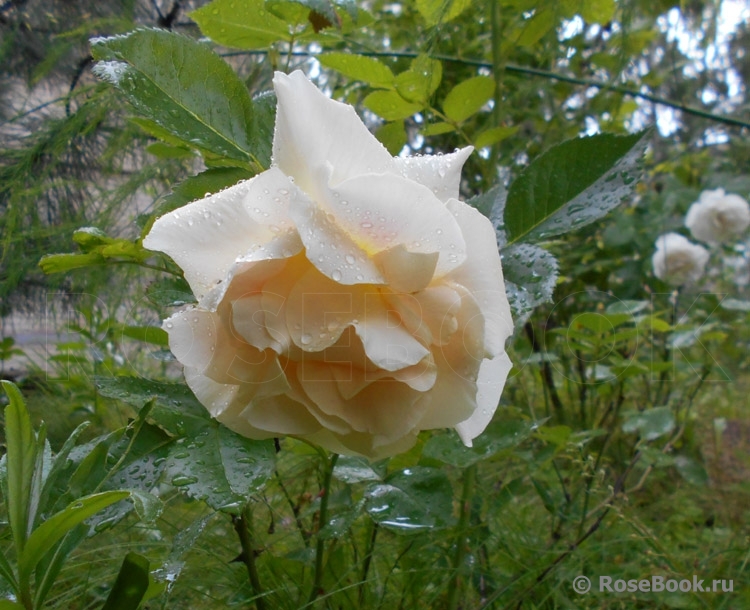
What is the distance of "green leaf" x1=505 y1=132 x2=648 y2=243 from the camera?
38 centimetres

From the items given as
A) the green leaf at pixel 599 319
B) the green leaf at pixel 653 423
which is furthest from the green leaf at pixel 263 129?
the green leaf at pixel 653 423

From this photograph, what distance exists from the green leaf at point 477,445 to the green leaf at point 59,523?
232mm

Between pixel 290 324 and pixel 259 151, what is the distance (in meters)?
0.13

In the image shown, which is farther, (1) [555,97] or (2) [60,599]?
(1) [555,97]

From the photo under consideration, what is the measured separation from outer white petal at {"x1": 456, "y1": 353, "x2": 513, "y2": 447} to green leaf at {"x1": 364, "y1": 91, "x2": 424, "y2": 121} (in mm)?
247

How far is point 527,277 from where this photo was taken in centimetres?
35

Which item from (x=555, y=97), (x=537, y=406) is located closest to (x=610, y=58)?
(x=555, y=97)

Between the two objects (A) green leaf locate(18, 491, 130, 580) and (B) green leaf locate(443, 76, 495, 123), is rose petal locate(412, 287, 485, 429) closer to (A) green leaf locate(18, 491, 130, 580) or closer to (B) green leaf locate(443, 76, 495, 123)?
(A) green leaf locate(18, 491, 130, 580)

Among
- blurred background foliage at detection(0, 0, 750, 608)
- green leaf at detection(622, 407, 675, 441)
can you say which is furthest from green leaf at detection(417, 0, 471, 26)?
green leaf at detection(622, 407, 675, 441)

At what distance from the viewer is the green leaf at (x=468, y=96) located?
Result: 50 cm

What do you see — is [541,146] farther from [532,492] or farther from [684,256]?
[532,492]

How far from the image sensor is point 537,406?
1246 mm

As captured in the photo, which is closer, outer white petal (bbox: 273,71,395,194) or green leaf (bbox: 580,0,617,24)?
outer white petal (bbox: 273,71,395,194)

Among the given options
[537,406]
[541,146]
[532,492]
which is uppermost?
[541,146]
